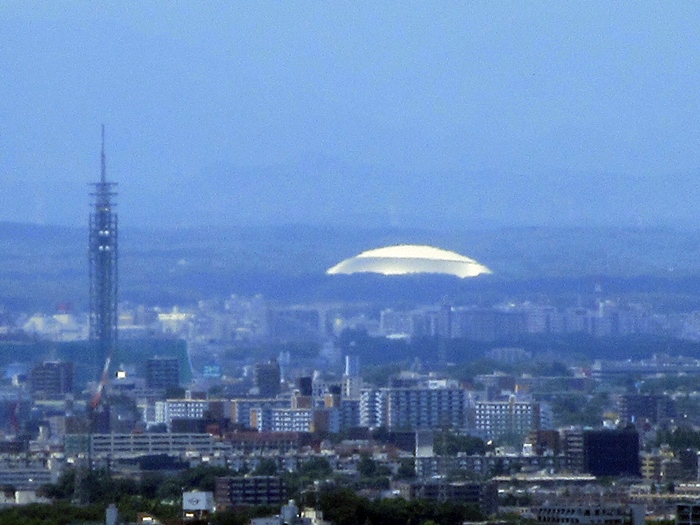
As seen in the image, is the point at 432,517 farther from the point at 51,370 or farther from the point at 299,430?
Answer: the point at 51,370

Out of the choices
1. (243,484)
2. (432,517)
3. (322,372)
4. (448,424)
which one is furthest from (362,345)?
(432,517)

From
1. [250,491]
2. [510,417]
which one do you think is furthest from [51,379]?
[250,491]

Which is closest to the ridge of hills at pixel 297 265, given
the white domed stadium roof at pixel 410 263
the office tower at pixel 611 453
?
the white domed stadium roof at pixel 410 263

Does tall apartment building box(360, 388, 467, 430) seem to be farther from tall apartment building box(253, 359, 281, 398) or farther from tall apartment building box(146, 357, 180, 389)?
tall apartment building box(146, 357, 180, 389)

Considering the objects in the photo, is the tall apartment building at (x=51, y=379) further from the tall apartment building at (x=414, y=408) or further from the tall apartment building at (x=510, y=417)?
the tall apartment building at (x=510, y=417)

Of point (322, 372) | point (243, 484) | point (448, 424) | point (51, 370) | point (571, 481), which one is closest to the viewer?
point (243, 484)

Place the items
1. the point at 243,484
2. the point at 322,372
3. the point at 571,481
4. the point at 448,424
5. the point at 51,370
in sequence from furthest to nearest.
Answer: the point at 322,372, the point at 51,370, the point at 448,424, the point at 571,481, the point at 243,484

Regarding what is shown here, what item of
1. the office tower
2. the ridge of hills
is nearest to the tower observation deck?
the ridge of hills
